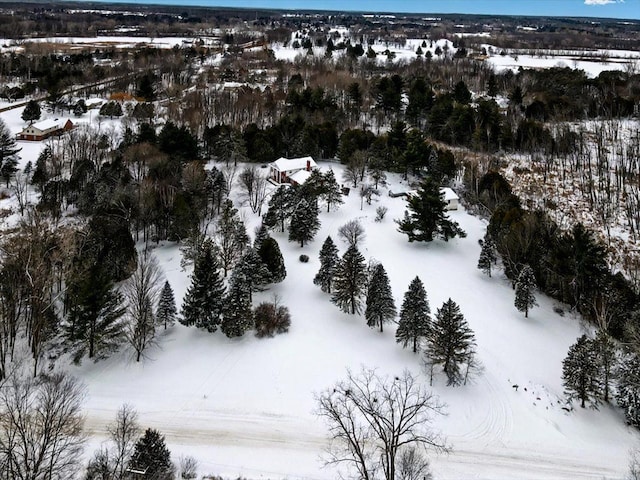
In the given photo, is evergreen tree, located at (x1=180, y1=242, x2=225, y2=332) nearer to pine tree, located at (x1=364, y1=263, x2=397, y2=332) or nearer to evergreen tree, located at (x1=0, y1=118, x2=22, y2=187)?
pine tree, located at (x1=364, y1=263, x2=397, y2=332)

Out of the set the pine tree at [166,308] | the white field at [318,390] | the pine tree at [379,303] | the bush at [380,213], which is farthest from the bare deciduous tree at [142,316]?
the bush at [380,213]

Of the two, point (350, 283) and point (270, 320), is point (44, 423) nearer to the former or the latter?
point (270, 320)

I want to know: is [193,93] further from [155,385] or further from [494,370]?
[494,370]

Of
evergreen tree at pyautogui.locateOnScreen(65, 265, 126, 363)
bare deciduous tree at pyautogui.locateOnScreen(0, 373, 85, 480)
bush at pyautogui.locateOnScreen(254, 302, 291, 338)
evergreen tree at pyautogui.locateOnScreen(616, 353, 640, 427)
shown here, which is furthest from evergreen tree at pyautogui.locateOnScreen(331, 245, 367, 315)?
bare deciduous tree at pyautogui.locateOnScreen(0, 373, 85, 480)

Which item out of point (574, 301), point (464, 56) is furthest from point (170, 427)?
point (464, 56)

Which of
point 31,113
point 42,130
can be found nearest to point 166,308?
point 42,130

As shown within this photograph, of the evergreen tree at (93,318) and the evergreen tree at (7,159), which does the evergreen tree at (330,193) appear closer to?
the evergreen tree at (93,318)

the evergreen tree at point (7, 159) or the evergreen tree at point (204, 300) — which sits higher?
the evergreen tree at point (7, 159)
